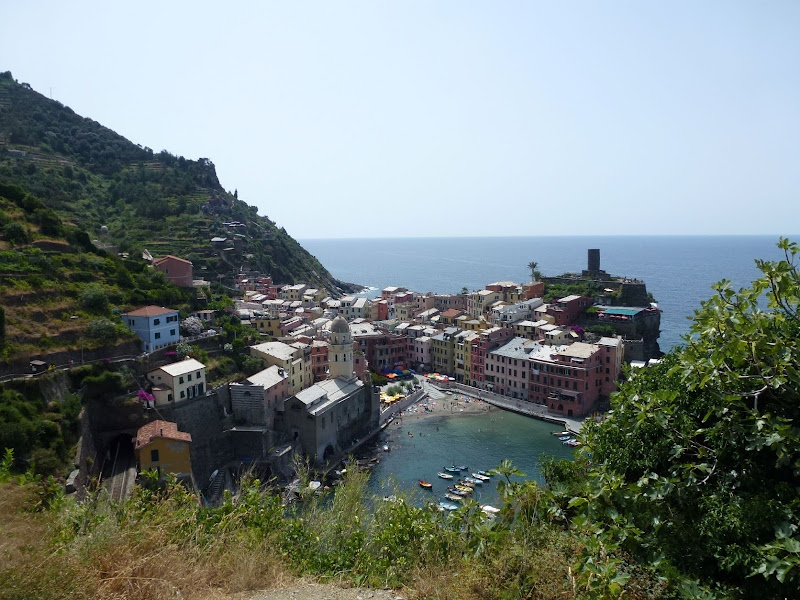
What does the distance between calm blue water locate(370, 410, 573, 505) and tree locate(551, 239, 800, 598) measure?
2061cm

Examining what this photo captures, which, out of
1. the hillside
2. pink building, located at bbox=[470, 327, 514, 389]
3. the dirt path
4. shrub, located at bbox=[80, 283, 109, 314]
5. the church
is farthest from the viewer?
the hillside

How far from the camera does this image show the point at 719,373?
6.83 meters

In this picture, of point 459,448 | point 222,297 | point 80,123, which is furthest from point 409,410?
point 80,123

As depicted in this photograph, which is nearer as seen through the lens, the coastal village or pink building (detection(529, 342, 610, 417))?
the coastal village

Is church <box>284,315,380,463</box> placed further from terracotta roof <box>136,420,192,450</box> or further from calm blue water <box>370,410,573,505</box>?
terracotta roof <box>136,420,192,450</box>

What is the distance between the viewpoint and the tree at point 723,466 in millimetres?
5812

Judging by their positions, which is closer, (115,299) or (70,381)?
(70,381)

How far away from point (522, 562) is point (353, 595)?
89.0 inches

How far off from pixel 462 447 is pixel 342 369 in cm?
920

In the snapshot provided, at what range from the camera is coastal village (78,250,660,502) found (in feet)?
87.7

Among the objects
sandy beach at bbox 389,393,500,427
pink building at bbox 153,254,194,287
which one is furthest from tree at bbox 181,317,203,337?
sandy beach at bbox 389,393,500,427

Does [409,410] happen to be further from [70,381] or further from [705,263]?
[705,263]

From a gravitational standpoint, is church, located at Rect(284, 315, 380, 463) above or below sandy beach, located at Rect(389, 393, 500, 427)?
above

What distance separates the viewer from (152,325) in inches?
1211
